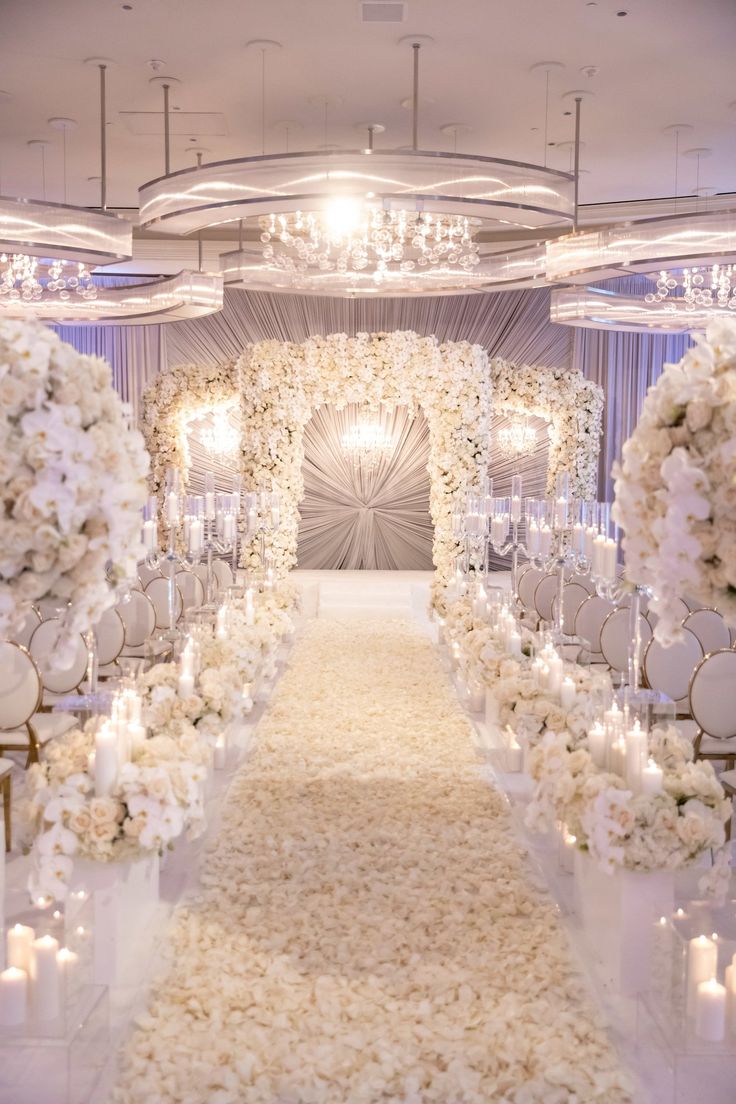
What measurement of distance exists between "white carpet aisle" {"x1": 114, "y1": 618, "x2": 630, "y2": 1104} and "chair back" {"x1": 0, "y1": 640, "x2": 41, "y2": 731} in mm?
1093

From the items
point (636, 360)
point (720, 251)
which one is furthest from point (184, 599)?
point (636, 360)

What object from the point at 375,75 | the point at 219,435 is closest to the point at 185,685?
the point at 375,75

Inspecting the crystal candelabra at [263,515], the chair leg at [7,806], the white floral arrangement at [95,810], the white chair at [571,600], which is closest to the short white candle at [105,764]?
the white floral arrangement at [95,810]

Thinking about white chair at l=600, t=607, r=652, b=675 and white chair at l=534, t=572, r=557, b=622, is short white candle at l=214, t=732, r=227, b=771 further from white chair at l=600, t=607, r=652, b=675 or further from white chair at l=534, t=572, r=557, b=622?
white chair at l=534, t=572, r=557, b=622

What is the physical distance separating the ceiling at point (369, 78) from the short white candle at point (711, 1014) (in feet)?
15.9

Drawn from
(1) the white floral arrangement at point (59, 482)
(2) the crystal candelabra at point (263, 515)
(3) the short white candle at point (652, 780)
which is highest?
(1) the white floral arrangement at point (59, 482)

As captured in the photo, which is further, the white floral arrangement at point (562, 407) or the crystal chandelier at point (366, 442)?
the crystal chandelier at point (366, 442)

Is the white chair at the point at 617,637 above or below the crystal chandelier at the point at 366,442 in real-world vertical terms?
below

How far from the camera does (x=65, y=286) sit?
29.5 ft

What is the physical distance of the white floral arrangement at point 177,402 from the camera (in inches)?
523

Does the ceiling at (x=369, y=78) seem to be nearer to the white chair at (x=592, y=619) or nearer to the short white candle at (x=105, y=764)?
the white chair at (x=592, y=619)

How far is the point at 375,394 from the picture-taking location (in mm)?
11016

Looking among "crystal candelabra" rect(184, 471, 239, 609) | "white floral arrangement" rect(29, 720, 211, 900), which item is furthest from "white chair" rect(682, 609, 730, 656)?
"white floral arrangement" rect(29, 720, 211, 900)

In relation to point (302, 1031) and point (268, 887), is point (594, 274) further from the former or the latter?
point (302, 1031)
